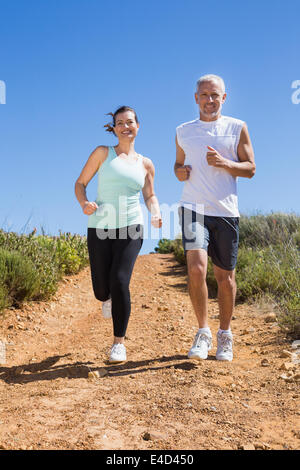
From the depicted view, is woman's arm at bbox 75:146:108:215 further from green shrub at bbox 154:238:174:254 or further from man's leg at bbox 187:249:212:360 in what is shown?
green shrub at bbox 154:238:174:254

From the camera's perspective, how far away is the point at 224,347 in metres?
4.48

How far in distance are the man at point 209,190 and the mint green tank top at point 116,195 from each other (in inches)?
16.4

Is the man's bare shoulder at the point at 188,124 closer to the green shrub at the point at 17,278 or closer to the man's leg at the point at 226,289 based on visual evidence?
the man's leg at the point at 226,289

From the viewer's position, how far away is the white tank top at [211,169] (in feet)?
13.7

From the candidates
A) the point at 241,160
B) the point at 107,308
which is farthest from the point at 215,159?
the point at 107,308

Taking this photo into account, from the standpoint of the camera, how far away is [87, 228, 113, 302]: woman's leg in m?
4.34

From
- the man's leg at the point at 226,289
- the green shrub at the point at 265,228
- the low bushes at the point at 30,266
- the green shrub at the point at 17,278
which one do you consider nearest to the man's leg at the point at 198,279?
the man's leg at the point at 226,289

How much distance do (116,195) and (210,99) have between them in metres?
1.18

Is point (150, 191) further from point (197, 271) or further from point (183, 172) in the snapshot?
point (197, 271)

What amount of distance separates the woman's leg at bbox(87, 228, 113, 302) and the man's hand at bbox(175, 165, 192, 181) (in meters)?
0.86

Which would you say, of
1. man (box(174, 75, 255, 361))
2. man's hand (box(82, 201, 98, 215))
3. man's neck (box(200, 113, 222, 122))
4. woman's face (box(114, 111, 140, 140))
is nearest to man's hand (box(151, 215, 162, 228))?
man (box(174, 75, 255, 361))

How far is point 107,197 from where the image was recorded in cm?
433

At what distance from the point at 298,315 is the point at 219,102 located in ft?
8.07

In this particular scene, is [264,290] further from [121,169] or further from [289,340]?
[121,169]
